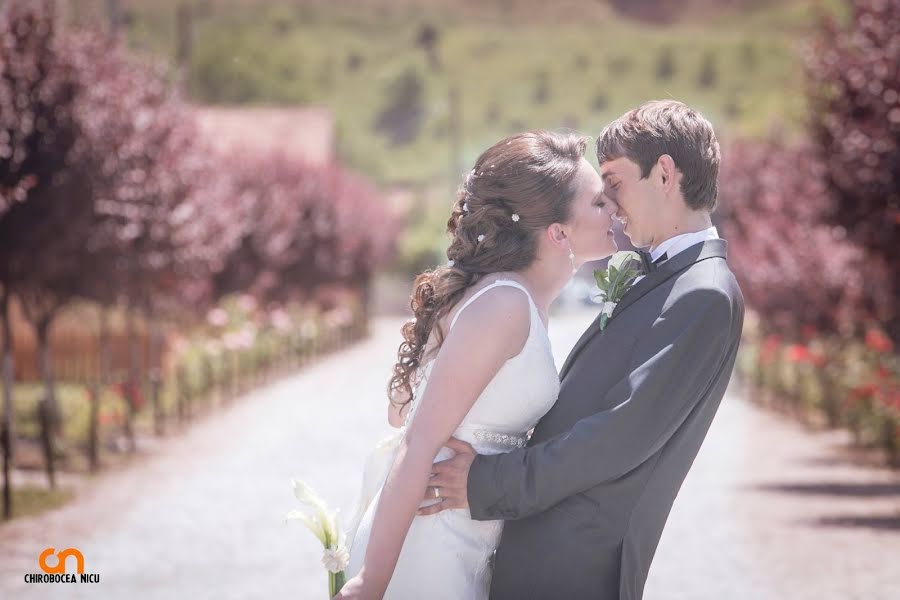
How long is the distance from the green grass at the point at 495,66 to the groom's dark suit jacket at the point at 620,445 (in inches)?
5464

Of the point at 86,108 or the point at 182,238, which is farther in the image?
the point at 182,238

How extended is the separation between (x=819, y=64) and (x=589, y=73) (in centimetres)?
17236

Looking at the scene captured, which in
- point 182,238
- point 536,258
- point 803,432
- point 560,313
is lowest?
point 560,313

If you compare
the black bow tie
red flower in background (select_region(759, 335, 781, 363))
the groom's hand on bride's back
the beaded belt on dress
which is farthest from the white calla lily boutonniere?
red flower in background (select_region(759, 335, 781, 363))

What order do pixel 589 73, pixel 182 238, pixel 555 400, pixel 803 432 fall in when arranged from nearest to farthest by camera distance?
1. pixel 555 400
2. pixel 182 238
3. pixel 803 432
4. pixel 589 73

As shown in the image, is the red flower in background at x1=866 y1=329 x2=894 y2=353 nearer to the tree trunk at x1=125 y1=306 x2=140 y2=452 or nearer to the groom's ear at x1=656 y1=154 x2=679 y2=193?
the tree trunk at x1=125 y1=306 x2=140 y2=452

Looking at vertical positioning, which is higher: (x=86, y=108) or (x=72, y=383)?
(x=86, y=108)

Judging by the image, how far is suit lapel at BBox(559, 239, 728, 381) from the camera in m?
4.02

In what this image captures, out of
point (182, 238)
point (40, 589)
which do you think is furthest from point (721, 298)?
point (182, 238)

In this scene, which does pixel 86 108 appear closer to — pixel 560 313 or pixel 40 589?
pixel 40 589

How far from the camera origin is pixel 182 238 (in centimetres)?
2031

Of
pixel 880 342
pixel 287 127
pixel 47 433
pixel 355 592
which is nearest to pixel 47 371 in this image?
pixel 47 433

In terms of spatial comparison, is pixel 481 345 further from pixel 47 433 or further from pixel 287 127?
pixel 287 127

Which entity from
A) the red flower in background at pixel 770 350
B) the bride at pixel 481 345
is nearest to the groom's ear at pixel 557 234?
the bride at pixel 481 345
